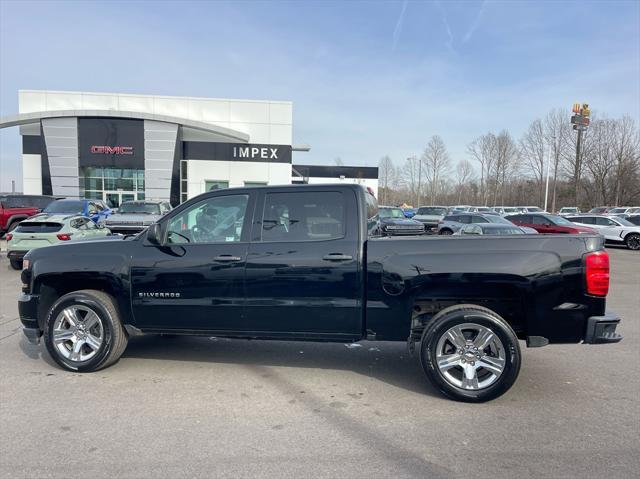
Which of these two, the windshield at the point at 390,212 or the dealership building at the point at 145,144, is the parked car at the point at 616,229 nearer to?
the windshield at the point at 390,212

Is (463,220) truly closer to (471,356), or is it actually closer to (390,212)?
(390,212)

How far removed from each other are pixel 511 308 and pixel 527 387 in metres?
0.82

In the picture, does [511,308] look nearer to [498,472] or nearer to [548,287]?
[548,287]

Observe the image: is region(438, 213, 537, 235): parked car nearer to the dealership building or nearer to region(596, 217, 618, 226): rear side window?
region(596, 217, 618, 226): rear side window

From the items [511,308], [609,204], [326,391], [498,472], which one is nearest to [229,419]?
[326,391]

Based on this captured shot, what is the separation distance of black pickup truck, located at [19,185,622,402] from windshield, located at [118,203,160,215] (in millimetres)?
12993

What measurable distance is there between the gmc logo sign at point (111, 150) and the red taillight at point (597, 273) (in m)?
34.2

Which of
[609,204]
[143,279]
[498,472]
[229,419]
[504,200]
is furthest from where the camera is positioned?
[504,200]

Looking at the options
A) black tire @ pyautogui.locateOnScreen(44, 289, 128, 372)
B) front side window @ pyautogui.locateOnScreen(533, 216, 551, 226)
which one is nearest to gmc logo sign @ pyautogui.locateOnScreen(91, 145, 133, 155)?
front side window @ pyautogui.locateOnScreen(533, 216, 551, 226)

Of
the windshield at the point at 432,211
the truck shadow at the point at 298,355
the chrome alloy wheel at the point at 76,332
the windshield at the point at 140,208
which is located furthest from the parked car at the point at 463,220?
the chrome alloy wheel at the point at 76,332

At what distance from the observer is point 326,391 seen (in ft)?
14.5

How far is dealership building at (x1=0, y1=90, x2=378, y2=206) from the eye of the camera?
33.1m

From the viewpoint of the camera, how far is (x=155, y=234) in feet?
15.2

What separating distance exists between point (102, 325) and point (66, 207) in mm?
13727
